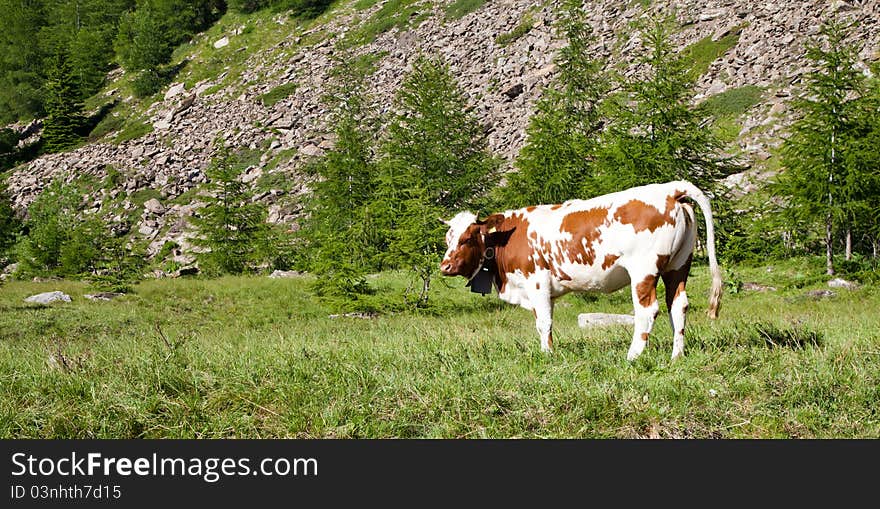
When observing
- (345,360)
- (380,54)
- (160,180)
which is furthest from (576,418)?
(380,54)

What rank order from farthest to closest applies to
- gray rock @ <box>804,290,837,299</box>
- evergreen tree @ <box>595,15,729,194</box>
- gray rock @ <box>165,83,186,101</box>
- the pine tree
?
gray rock @ <box>165,83,186,101</box> < the pine tree < evergreen tree @ <box>595,15,729,194</box> < gray rock @ <box>804,290,837,299</box>

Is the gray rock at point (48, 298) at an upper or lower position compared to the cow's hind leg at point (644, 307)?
lower

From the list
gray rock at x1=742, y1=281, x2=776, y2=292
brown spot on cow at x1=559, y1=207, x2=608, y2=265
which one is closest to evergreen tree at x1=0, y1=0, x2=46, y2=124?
gray rock at x1=742, y1=281, x2=776, y2=292

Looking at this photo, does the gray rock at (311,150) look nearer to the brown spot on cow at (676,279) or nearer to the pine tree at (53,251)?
the pine tree at (53,251)

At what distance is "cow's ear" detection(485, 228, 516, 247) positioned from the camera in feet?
23.6

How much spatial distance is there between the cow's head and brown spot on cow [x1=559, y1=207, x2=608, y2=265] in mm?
934

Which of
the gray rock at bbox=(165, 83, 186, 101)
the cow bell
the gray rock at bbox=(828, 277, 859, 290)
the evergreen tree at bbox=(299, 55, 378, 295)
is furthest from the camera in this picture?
the gray rock at bbox=(165, 83, 186, 101)

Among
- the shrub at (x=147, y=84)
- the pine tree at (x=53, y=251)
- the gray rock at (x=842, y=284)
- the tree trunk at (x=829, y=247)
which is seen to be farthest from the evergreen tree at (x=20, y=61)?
the gray rock at (x=842, y=284)

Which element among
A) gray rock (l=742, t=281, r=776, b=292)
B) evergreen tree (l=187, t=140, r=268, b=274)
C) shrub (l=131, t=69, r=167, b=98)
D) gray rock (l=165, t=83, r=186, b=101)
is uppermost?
shrub (l=131, t=69, r=167, b=98)

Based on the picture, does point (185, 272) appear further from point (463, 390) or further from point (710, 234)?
point (710, 234)

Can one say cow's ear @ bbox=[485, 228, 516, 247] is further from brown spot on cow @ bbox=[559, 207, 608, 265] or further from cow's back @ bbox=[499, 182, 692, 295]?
brown spot on cow @ bbox=[559, 207, 608, 265]

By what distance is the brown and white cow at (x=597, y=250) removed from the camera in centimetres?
586

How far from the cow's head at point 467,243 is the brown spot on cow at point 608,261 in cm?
138

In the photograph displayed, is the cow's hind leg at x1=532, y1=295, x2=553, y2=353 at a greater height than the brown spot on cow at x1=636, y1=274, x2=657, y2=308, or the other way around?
the brown spot on cow at x1=636, y1=274, x2=657, y2=308
